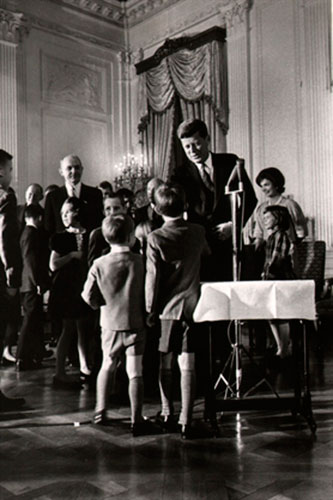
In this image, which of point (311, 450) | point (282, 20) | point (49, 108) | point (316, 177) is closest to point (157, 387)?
point (311, 450)

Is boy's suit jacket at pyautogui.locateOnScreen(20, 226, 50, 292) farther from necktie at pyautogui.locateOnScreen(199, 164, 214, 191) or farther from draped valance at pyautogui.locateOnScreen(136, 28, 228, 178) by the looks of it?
draped valance at pyautogui.locateOnScreen(136, 28, 228, 178)

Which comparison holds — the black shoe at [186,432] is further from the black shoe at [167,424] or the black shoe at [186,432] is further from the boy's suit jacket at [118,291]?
the boy's suit jacket at [118,291]

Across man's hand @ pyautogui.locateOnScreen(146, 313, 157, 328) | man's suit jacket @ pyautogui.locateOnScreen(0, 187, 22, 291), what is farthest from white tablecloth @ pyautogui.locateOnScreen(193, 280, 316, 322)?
man's suit jacket @ pyautogui.locateOnScreen(0, 187, 22, 291)

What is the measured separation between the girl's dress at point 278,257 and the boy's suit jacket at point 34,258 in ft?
6.50

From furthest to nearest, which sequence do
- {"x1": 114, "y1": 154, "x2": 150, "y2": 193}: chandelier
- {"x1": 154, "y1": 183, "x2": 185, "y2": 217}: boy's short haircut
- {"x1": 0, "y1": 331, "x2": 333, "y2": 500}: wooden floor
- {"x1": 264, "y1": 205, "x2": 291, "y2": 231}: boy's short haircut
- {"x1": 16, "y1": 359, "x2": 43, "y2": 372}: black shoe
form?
{"x1": 114, "y1": 154, "x2": 150, "y2": 193}: chandelier
{"x1": 264, "y1": 205, "x2": 291, "y2": 231}: boy's short haircut
{"x1": 16, "y1": 359, "x2": 43, "y2": 372}: black shoe
{"x1": 154, "y1": 183, "x2": 185, "y2": 217}: boy's short haircut
{"x1": 0, "y1": 331, "x2": 333, "y2": 500}: wooden floor

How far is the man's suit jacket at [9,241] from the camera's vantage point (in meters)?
3.62

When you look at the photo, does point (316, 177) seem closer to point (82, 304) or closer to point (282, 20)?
point (282, 20)

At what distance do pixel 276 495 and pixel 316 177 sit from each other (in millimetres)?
6733

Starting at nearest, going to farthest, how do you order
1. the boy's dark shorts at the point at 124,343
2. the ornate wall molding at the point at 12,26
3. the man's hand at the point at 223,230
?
the boy's dark shorts at the point at 124,343, the man's hand at the point at 223,230, the ornate wall molding at the point at 12,26

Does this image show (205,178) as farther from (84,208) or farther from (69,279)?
(69,279)

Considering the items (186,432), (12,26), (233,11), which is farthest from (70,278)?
(12,26)

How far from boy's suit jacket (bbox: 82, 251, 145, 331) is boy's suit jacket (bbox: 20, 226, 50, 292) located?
6.45 feet

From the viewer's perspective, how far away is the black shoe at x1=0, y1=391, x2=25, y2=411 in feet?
11.3

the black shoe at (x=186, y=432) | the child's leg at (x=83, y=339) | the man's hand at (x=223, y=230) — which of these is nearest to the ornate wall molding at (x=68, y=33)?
the child's leg at (x=83, y=339)
